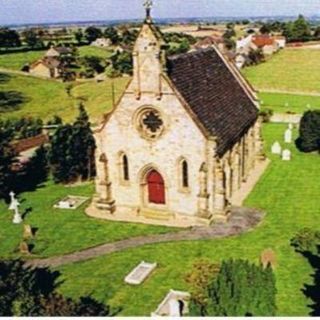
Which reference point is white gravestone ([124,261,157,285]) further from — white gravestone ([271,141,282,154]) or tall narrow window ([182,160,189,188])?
white gravestone ([271,141,282,154])

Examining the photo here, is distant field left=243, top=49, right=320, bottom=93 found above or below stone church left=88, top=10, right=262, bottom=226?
below

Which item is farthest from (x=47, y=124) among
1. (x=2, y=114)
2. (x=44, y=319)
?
(x=44, y=319)

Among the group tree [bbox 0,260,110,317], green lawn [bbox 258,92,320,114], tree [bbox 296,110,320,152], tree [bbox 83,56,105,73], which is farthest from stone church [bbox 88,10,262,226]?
tree [bbox 83,56,105,73]

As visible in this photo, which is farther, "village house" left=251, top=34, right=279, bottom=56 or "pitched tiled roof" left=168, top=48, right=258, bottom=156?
"village house" left=251, top=34, right=279, bottom=56

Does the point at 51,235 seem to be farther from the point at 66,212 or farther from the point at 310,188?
the point at 310,188

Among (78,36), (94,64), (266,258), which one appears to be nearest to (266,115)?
(266,258)

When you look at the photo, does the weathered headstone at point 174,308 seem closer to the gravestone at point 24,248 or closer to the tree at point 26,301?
the tree at point 26,301

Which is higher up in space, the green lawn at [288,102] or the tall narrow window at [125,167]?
the tall narrow window at [125,167]

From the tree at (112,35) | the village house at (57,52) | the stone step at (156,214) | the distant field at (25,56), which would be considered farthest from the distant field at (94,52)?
the stone step at (156,214)
